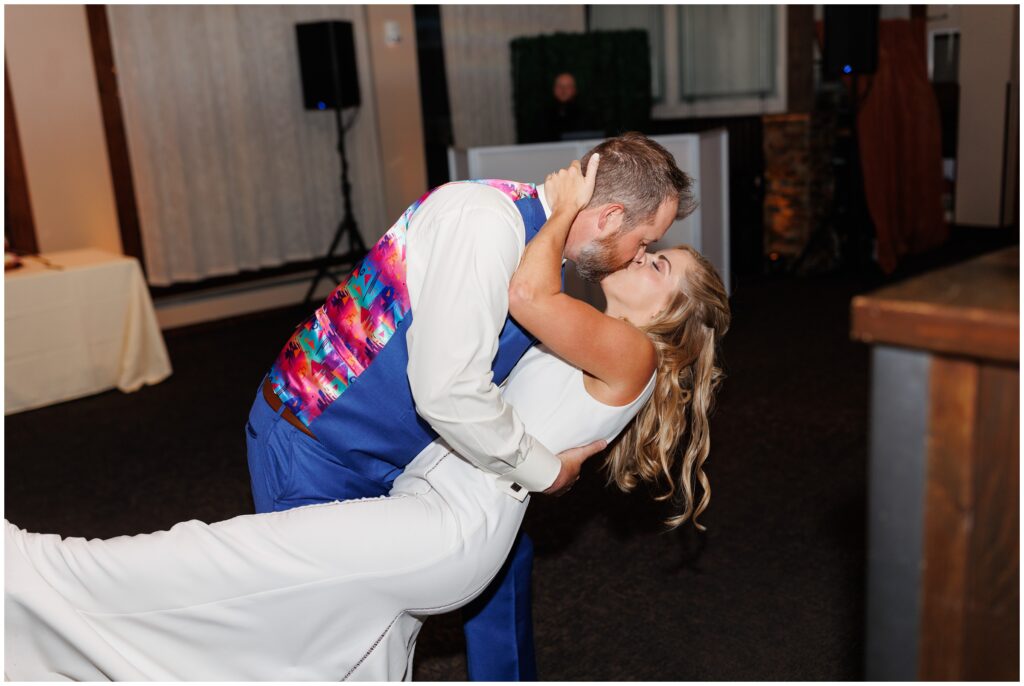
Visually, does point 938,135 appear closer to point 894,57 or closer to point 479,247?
point 894,57

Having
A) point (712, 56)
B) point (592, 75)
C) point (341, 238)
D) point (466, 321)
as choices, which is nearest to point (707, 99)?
point (712, 56)

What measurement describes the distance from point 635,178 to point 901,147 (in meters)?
6.37

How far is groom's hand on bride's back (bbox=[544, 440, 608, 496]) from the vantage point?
1657mm

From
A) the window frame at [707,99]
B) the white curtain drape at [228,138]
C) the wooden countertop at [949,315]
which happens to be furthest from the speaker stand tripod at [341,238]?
the wooden countertop at [949,315]

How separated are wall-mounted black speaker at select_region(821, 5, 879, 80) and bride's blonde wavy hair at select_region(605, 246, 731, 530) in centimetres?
478

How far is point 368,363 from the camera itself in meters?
1.66

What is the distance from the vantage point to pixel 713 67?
752 cm

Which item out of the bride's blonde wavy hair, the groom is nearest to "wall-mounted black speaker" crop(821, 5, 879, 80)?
the bride's blonde wavy hair

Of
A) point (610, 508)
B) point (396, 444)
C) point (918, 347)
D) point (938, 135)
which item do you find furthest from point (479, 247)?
point (938, 135)

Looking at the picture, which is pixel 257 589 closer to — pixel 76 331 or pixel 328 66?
pixel 76 331

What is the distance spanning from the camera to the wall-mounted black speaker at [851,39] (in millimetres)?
6059

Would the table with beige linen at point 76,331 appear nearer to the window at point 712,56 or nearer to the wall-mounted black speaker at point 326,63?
the wall-mounted black speaker at point 326,63

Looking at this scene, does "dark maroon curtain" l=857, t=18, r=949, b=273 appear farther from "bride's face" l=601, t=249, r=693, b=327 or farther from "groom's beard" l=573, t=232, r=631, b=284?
"groom's beard" l=573, t=232, r=631, b=284

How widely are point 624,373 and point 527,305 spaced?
10.3 inches
